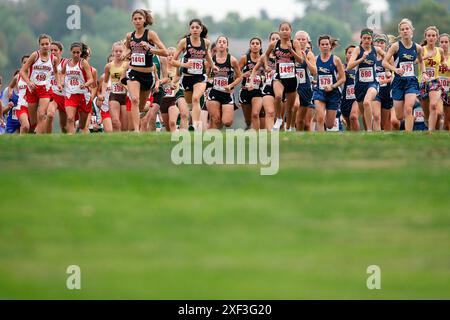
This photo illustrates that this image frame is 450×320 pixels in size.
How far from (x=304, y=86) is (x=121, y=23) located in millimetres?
108479

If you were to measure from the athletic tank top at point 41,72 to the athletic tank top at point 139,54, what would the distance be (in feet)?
7.40

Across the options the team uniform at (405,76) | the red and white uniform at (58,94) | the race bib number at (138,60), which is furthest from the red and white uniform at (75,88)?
the team uniform at (405,76)

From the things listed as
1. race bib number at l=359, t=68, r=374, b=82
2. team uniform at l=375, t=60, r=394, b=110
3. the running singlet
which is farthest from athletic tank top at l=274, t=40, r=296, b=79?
the running singlet

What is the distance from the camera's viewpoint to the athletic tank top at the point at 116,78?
28047 mm

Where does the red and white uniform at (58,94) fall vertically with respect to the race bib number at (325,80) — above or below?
below

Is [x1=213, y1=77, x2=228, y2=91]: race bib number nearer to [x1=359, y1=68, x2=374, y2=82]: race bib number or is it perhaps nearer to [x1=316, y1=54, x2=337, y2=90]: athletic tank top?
[x1=316, y1=54, x2=337, y2=90]: athletic tank top

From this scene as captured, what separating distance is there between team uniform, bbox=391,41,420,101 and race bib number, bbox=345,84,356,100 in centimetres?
269

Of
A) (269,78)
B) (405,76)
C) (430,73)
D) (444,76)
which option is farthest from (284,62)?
(444,76)

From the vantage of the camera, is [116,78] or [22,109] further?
[22,109]

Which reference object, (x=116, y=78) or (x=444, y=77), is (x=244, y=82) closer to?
(x=116, y=78)

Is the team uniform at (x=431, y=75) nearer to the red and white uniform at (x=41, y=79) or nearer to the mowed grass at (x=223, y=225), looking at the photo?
the mowed grass at (x=223, y=225)

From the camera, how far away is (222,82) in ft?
90.8
